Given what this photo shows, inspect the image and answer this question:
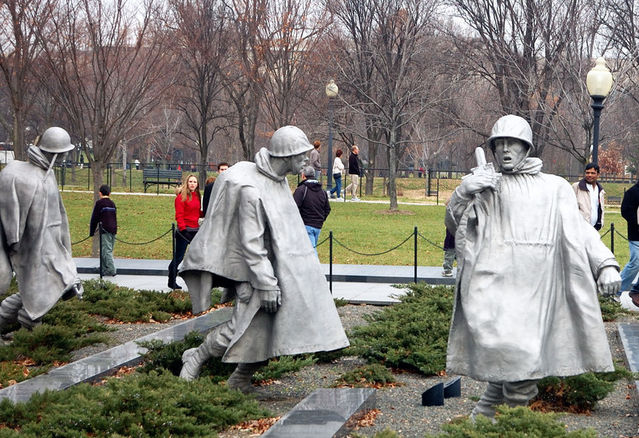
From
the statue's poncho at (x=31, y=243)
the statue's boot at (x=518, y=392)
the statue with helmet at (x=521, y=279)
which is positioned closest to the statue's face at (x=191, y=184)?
the statue's poncho at (x=31, y=243)

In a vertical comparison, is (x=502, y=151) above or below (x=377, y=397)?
above

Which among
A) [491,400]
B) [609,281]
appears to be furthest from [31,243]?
[609,281]

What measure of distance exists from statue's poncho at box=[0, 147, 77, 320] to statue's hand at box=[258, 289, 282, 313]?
122 inches

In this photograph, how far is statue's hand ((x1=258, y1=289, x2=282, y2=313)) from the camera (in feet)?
22.4

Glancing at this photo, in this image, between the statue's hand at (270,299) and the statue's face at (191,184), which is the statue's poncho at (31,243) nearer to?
the statue's hand at (270,299)

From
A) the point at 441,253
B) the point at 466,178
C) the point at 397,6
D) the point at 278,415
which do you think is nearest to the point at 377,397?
the point at 278,415

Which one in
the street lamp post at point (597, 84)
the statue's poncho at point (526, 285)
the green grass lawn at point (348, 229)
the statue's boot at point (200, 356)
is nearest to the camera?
the statue's poncho at point (526, 285)

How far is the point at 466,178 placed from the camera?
19.0 ft

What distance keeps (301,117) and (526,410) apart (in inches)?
1458

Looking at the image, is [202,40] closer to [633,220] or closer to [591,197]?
[591,197]

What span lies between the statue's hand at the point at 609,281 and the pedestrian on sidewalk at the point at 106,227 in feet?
34.6

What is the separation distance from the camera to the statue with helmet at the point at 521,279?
5617 millimetres

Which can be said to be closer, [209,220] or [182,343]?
[209,220]

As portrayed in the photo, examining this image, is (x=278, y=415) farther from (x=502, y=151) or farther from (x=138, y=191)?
(x=138, y=191)
